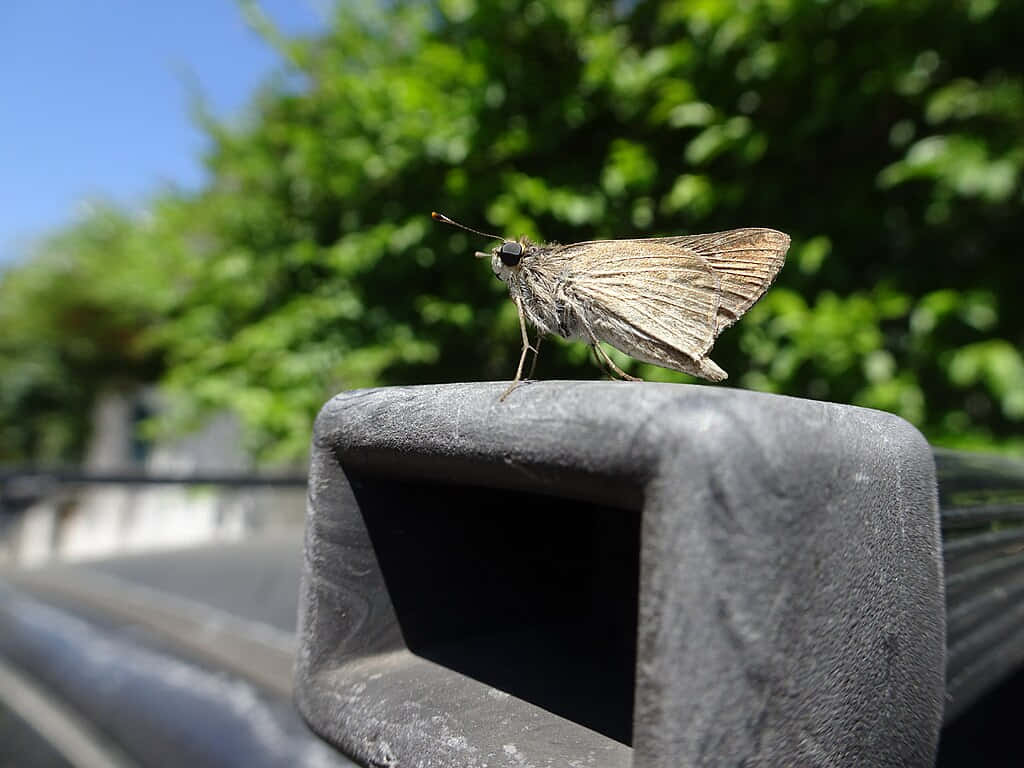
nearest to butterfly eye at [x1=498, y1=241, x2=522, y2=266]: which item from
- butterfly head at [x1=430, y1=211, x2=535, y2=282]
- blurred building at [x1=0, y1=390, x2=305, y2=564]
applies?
butterfly head at [x1=430, y1=211, x2=535, y2=282]

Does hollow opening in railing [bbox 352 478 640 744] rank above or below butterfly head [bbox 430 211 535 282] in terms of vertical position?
below

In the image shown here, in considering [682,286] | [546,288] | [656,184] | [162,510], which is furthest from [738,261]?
[162,510]

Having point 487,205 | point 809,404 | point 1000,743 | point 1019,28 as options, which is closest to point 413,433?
point 809,404

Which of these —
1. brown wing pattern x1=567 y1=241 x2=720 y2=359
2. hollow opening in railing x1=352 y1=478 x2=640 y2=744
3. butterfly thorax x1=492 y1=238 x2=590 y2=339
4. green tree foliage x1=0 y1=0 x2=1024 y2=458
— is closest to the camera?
hollow opening in railing x1=352 y1=478 x2=640 y2=744

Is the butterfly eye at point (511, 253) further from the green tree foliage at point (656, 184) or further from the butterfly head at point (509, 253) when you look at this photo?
the green tree foliage at point (656, 184)

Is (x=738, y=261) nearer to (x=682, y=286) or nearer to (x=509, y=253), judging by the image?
(x=682, y=286)

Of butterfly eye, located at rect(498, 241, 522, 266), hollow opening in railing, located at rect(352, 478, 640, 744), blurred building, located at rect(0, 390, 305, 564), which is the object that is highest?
butterfly eye, located at rect(498, 241, 522, 266)

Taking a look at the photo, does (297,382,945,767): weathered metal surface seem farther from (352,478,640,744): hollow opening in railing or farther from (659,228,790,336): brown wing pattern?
(659,228,790,336): brown wing pattern
